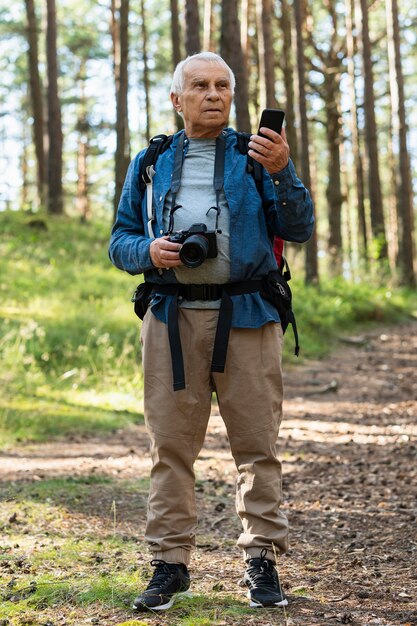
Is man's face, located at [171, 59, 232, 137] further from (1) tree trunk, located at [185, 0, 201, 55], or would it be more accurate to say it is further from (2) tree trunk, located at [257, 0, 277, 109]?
(2) tree trunk, located at [257, 0, 277, 109]

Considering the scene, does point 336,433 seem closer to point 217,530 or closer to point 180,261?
point 217,530

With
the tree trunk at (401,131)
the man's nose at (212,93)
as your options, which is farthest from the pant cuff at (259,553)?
the tree trunk at (401,131)

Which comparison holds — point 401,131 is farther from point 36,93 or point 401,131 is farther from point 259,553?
point 259,553

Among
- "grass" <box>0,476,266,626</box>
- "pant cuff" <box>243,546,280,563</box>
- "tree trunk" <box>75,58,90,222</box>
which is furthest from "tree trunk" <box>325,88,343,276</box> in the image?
"pant cuff" <box>243,546,280,563</box>

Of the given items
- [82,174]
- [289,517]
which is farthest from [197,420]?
[82,174]

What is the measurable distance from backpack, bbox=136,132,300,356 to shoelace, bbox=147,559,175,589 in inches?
42.1

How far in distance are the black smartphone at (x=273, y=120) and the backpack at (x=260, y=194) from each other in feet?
0.85

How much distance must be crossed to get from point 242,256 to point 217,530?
2161 millimetres

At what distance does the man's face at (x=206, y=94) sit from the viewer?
364 centimetres

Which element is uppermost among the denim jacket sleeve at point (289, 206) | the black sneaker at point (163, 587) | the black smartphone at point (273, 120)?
the black smartphone at point (273, 120)

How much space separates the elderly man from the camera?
360cm

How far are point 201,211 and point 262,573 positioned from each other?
1548 millimetres

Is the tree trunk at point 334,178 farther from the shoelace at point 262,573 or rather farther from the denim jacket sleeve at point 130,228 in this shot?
the shoelace at point 262,573

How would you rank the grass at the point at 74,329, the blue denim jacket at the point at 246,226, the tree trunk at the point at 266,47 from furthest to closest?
the tree trunk at the point at 266,47 → the grass at the point at 74,329 → the blue denim jacket at the point at 246,226
